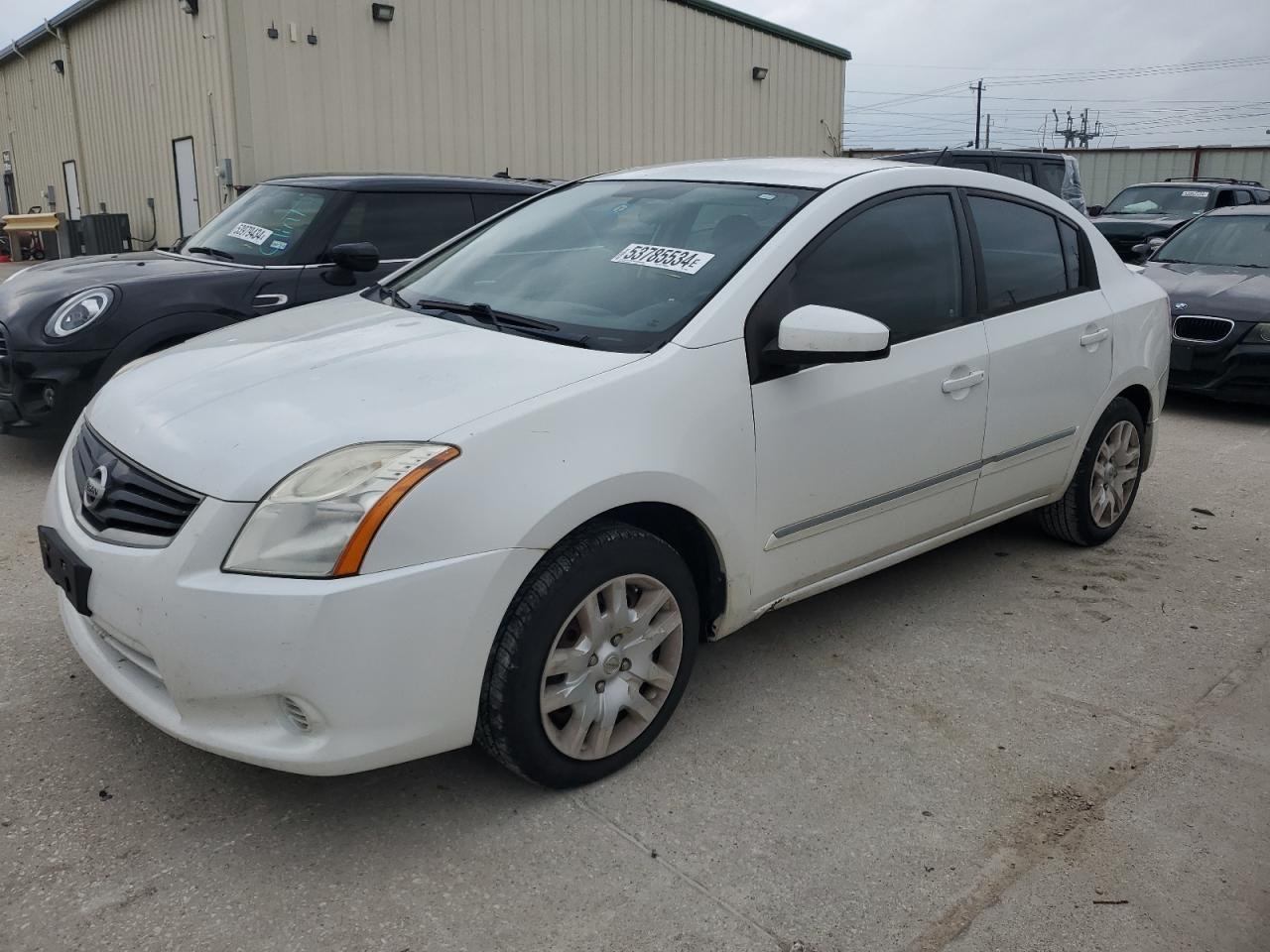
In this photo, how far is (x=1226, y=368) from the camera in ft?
23.9

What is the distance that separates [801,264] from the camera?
316cm

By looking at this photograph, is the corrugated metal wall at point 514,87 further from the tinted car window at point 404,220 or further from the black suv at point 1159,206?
the tinted car window at point 404,220

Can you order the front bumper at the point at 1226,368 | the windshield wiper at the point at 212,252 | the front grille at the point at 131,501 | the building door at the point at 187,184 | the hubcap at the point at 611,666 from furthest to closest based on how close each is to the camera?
the building door at the point at 187,184, the front bumper at the point at 1226,368, the windshield wiper at the point at 212,252, the hubcap at the point at 611,666, the front grille at the point at 131,501

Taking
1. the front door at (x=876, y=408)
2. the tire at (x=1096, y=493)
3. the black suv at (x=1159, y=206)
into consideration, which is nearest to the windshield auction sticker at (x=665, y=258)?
the front door at (x=876, y=408)

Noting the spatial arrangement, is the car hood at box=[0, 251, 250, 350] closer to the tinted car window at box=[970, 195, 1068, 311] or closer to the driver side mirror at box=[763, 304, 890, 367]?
the driver side mirror at box=[763, 304, 890, 367]

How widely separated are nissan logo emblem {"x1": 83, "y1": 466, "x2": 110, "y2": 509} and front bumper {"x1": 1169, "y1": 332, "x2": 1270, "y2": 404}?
23.4 ft

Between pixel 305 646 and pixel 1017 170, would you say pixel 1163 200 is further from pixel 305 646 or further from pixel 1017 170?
pixel 305 646

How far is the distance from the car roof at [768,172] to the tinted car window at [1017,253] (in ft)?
1.37

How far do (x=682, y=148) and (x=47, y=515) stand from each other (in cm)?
1581

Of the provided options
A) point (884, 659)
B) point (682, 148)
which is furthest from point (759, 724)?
point (682, 148)

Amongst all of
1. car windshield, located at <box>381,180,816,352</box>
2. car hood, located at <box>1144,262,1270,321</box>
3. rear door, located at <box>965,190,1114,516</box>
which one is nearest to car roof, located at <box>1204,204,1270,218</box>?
car hood, located at <box>1144,262,1270,321</box>

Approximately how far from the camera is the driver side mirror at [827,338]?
2.86 m

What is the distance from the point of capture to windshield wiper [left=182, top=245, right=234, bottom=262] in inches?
237

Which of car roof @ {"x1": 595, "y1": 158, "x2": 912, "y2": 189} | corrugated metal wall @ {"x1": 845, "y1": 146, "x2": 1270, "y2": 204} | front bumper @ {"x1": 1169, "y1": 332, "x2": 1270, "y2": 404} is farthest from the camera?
corrugated metal wall @ {"x1": 845, "y1": 146, "x2": 1270, "y2": 204}
